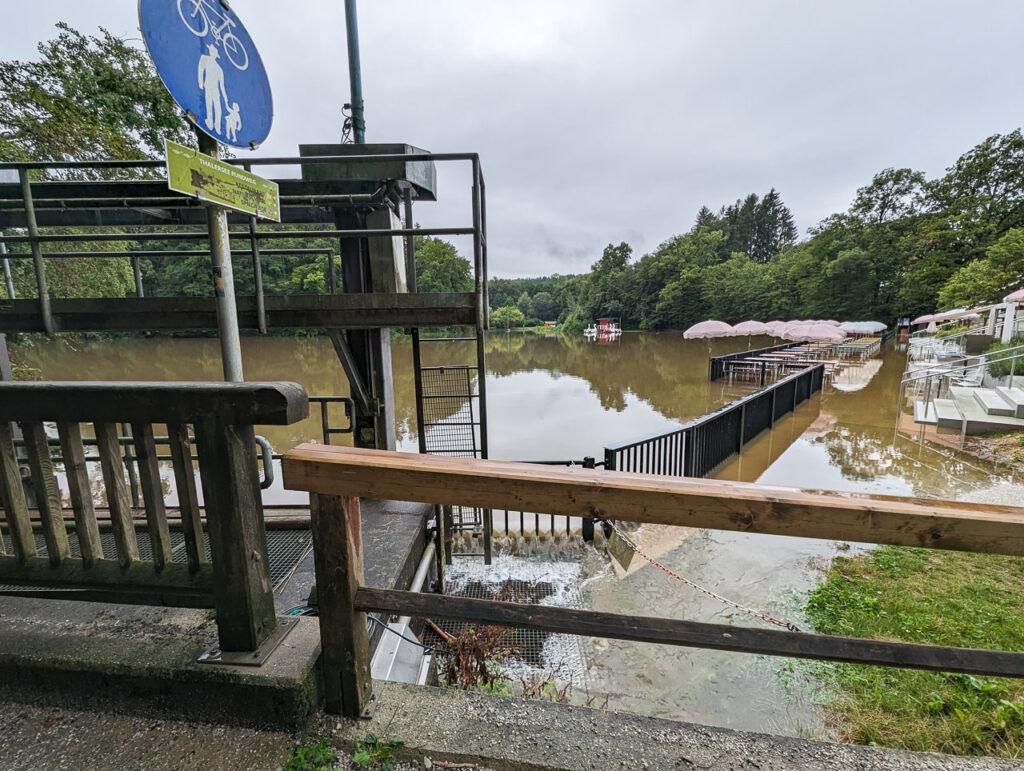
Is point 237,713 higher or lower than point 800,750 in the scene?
higher

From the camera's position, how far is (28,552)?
1534 mm

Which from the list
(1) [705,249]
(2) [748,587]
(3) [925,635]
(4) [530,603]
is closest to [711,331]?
(2) [748,587]

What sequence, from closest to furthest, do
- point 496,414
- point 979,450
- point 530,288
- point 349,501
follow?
1. point 349,501
2. point 979,450
3. point 496,414
4. point 530,288

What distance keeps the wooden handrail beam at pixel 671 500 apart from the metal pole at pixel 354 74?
3.71 m

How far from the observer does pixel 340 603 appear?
4.46ft

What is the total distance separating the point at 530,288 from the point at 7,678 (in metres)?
123

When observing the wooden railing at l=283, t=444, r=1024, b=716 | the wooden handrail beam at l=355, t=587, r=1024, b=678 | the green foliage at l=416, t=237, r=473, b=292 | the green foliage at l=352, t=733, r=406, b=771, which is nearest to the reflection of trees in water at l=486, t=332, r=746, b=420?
the wooden handrail beam at l=355, t=587, r=1024, b=678

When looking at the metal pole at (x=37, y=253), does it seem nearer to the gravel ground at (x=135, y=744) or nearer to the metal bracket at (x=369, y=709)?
the gravel ground at (x=135, y=744)

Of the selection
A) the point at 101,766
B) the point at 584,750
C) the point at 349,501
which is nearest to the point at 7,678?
the point at 101,766

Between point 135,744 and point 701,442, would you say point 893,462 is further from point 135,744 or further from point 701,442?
point 135,744

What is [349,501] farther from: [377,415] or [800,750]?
[377,415]

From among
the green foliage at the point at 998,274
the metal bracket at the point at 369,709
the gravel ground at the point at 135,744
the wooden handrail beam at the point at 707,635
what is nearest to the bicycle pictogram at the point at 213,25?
the wooden handrail beam at the point at 707,635

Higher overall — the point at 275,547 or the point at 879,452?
the point at 275,547

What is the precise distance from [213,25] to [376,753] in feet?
9.84
